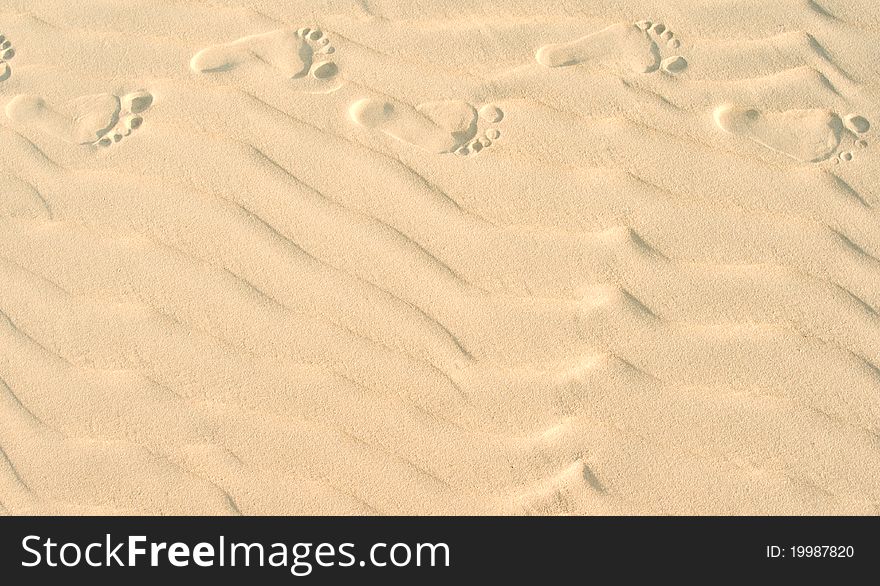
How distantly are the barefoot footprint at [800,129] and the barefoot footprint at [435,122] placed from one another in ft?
1.91

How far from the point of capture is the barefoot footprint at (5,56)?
7.89 feet

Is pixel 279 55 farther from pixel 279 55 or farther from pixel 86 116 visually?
pixel 86 116

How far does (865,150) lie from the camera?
224cm

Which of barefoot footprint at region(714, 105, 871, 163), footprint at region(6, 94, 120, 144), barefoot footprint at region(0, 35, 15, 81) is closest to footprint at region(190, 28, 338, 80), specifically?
footprint at region(6, 94, 120, 144)

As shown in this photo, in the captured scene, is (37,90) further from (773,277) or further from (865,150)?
(865,150)

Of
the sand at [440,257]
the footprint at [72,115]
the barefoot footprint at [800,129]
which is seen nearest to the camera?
the sand at [440,257]

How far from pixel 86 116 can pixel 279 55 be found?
0.52 metres

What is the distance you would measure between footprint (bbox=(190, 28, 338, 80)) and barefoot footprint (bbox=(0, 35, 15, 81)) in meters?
0.49

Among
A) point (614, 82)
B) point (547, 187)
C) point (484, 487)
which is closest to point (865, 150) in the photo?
point (614, 82)

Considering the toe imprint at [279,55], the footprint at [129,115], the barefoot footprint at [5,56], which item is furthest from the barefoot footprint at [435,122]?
the barefoot footprint at [5,56]

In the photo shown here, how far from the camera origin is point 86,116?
2354 millimetres

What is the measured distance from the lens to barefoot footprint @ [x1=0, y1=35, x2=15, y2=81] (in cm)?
240

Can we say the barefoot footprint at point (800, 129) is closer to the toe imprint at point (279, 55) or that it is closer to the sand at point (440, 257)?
the sand at point (440, 257)

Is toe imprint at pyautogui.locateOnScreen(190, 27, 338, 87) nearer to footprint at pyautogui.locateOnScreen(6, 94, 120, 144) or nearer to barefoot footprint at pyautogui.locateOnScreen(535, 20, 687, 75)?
footprint at pyautogui.locateOnScreen(6, 94, 120, 144)
